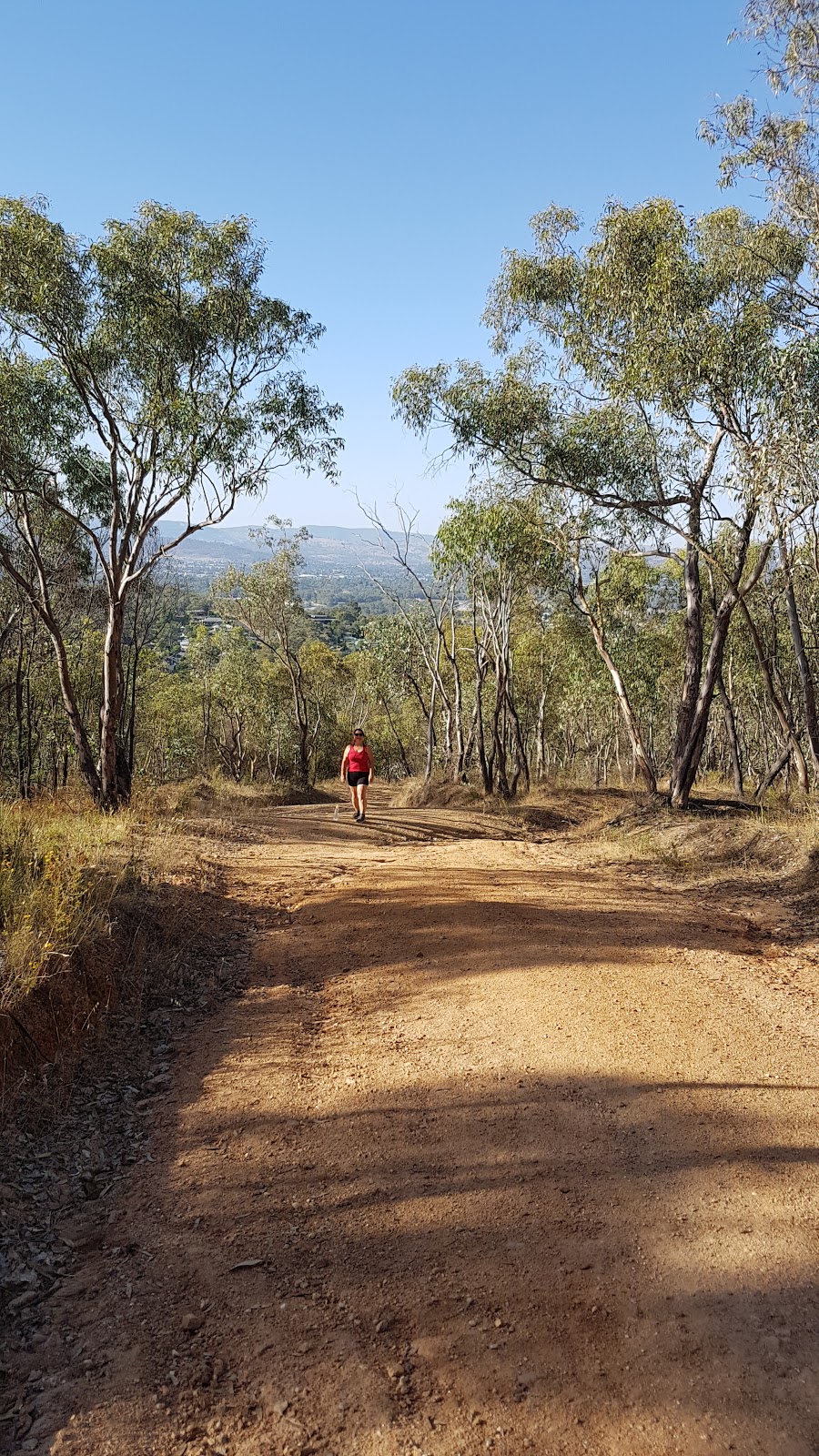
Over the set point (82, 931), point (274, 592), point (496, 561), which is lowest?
point (82, 931)

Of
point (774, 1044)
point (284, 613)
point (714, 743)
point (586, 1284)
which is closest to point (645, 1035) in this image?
point (774, 1044)

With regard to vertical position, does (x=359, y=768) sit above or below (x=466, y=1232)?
above

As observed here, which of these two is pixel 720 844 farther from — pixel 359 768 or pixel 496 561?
pixel 496 561

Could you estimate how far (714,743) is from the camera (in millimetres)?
44312

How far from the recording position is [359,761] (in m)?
15.2

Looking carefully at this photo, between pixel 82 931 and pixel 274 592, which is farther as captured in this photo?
pixel 274 592

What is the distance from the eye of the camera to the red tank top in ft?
49.4

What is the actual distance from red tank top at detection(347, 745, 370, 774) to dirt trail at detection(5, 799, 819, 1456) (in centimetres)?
851

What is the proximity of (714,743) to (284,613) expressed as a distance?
78.7ft

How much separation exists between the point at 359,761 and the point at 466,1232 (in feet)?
38.9

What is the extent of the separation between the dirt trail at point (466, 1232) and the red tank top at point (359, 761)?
27.9ft

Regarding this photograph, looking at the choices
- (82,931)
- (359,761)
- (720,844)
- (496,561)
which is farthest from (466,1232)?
(496,561)

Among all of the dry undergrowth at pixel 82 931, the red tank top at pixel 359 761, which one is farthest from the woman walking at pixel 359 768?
the dry undergrowth at pixel 82 931

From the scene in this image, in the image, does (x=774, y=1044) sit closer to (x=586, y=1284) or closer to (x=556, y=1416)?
(x=586, y=1284)
